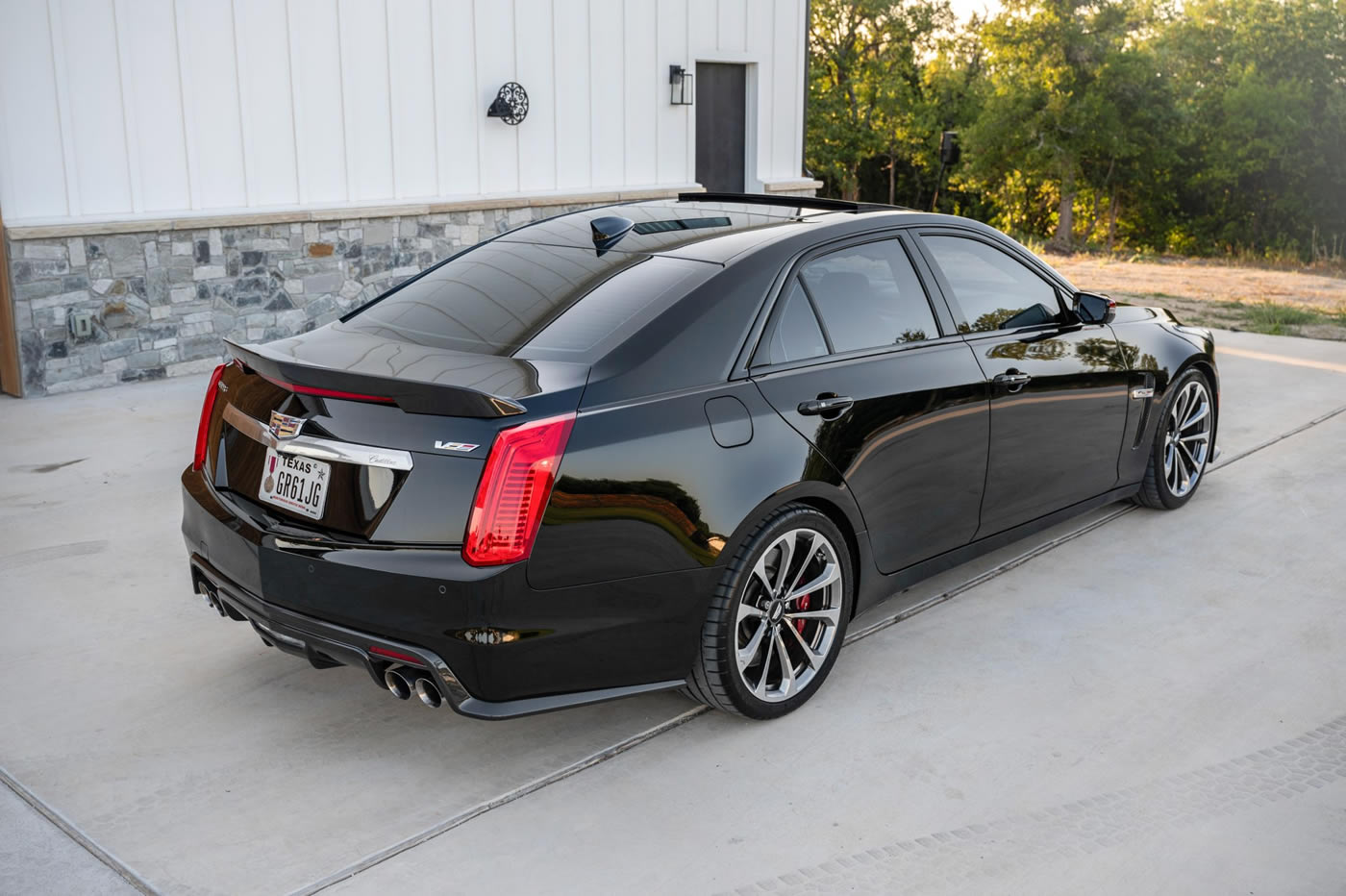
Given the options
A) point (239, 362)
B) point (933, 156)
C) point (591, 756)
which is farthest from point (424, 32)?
point (933, 156)

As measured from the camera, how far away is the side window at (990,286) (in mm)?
4695

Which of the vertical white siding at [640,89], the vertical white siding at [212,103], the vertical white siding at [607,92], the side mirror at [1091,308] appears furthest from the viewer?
the vertical white siding at [640,89]

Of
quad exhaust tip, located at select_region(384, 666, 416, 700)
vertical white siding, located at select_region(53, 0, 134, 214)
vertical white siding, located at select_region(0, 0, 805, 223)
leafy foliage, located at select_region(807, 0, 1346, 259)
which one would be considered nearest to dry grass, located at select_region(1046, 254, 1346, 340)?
leafy foliage, located at select_region(807, 0, 1346, 259)

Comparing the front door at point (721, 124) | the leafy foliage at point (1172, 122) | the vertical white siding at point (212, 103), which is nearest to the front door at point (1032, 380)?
the vertical white siding at point (212, 103)

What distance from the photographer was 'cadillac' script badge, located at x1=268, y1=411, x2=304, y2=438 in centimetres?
347

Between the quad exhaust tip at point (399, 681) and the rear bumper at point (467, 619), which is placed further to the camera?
the quad exhaust tip at point (399, 681)

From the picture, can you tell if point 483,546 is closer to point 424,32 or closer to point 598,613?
point 598,613

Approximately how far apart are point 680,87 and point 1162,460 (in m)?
8.93

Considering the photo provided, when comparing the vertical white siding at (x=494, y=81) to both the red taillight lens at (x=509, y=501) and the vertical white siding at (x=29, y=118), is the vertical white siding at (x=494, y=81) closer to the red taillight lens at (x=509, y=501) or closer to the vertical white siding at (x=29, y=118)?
the vertical white siding at (x=29, y=118)

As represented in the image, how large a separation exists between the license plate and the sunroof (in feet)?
4.94

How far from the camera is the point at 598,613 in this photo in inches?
133

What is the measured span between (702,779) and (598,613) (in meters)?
0.61

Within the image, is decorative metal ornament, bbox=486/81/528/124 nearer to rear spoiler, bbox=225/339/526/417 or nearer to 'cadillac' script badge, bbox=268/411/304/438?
rear spoiler, bbox=225/339/526/417

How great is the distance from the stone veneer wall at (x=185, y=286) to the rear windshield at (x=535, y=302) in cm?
564
